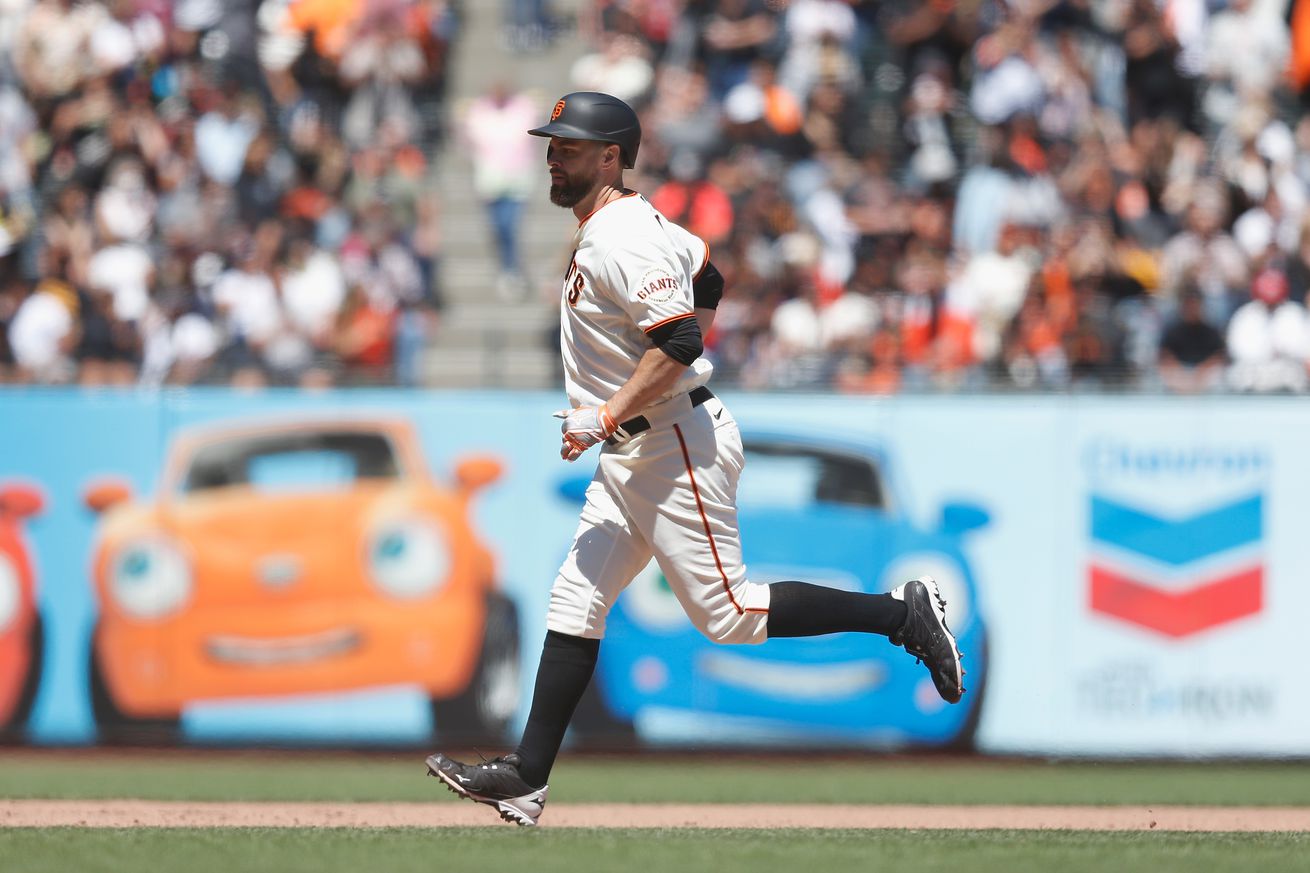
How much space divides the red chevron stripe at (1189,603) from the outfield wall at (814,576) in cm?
1

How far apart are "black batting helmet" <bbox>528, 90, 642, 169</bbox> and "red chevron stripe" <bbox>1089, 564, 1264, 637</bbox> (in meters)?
5.37

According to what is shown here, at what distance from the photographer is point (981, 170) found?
12.8 metres

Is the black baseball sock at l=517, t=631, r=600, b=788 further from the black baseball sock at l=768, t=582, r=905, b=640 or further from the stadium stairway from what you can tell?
the stadium stairway

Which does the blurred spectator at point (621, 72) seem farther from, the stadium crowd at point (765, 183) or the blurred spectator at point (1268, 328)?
the blurred spectator at point (1268, 328)

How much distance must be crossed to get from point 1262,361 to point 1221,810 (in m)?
3.86

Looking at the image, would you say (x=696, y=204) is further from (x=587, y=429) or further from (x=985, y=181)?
(x=587, y=429)

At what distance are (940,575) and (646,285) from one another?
5.08 meters

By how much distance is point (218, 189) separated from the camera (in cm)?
1314

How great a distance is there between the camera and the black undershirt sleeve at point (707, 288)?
6.09 metres

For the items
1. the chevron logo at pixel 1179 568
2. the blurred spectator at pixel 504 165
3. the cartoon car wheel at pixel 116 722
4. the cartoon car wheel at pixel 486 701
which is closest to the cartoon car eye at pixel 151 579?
→ the cartoon car wheel at pixel 116 722

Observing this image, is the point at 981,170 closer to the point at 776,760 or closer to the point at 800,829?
the point at 776,760

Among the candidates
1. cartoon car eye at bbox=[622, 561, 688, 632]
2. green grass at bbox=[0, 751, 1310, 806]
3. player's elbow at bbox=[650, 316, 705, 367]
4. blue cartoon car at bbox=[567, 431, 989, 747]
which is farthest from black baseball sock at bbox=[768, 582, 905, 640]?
cartoon car eye at bbox=[622, 561, 688, 632]

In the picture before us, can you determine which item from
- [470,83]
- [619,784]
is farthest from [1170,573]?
[470,83]

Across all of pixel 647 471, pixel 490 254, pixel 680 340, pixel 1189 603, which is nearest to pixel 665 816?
pixel 647 471
